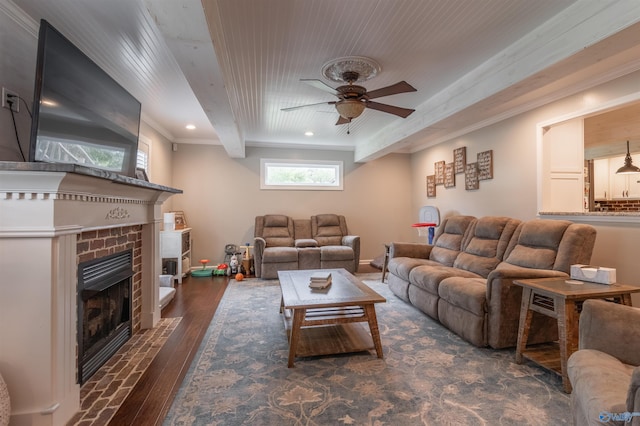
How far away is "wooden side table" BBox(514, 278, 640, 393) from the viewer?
1882 millimetres

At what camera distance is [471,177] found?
4344mm

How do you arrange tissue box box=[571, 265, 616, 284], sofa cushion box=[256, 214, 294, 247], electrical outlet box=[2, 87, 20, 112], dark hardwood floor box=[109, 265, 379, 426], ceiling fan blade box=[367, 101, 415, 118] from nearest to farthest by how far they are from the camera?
dark hardwood floor box=[109, 265, 379, 426]
electrical outlet box=[2, 87, 20, 112]
tissue box box=[571, 265, 616, 284]
ceiling fan blade box=[367, 101, 415, 118]
sofa cushion box=[256, 214, 294, 247]

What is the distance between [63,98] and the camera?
163 centimetres

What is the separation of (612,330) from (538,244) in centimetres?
158

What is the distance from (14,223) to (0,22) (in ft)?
4.37

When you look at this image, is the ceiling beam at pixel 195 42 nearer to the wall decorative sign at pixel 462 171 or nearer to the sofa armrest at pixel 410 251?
the sofa armrest at pixel 410 251

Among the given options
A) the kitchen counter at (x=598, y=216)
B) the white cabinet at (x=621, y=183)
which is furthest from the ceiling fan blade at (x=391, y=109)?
the white cabinet at (x=621, y=183)

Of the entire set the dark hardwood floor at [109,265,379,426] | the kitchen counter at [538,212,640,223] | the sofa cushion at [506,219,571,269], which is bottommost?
the dark hardwood floor at [109,265,379,426]

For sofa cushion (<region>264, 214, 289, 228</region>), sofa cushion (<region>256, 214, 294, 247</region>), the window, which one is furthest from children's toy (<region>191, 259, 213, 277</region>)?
the window

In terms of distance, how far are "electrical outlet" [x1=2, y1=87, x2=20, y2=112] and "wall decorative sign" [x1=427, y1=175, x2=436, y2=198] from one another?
5312 mm

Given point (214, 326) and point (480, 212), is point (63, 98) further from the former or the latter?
point (480, 212)

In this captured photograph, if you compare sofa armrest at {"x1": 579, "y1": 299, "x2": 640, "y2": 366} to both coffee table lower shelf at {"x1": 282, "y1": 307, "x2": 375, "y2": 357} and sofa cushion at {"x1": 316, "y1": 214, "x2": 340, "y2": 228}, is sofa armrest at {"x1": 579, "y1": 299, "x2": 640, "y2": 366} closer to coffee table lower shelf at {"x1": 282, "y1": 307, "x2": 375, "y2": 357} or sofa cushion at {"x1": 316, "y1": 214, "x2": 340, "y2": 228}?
coffee table lower shelf at {"x1": 282, "y1": 307, "x2": 375, "y2": 357}

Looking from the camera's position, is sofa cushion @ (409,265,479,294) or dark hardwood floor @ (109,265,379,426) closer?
dark hardwood floor @ (109,265,379,426)

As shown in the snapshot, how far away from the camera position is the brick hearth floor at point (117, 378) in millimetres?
1647
